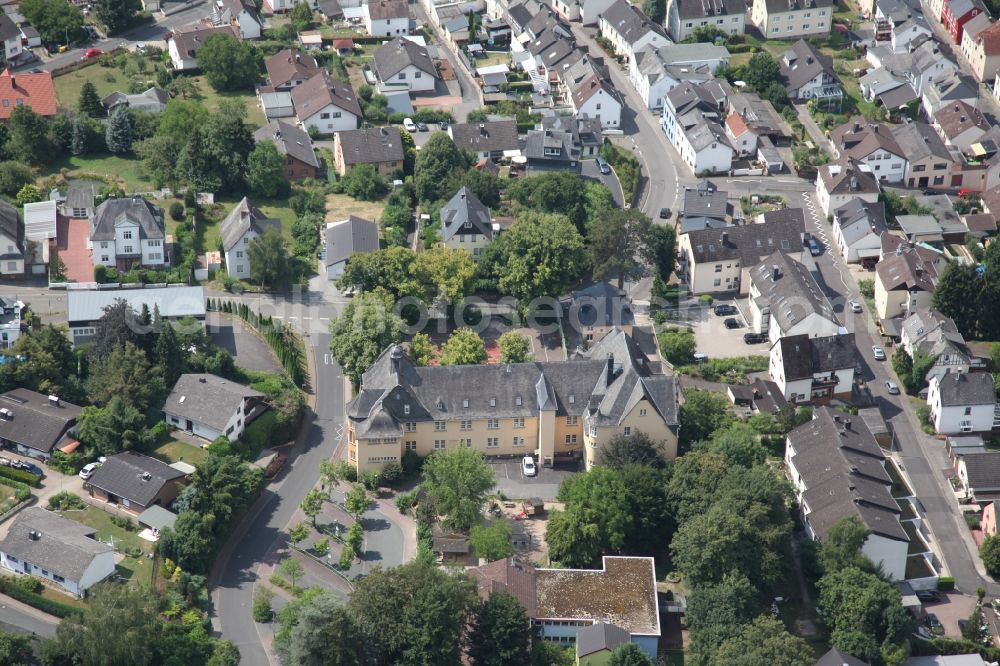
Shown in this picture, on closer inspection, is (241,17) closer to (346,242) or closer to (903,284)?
(346,242)

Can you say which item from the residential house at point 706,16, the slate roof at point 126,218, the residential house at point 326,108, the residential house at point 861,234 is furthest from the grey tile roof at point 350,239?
the residential house at point 706,16

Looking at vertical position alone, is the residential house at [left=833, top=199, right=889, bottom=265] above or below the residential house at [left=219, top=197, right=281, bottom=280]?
below

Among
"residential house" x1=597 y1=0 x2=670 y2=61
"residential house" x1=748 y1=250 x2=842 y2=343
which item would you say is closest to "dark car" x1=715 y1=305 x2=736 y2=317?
"residential house" x1=748 y1=250 x2=842 y2=343

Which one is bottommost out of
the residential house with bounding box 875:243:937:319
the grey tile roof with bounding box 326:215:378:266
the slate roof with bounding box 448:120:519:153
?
the residential house with bounding box 875:243:937:319

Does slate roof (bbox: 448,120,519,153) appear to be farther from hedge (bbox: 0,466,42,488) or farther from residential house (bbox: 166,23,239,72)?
hedge (bbox: 0,466,42,488)

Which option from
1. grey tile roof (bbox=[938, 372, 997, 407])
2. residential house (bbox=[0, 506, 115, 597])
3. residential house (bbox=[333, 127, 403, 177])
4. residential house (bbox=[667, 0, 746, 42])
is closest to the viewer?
residential house (bbox=[0, 506, 115, 597])

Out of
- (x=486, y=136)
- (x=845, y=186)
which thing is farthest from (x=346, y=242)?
(x=845, y=186)
